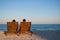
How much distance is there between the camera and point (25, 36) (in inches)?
234

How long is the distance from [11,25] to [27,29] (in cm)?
67

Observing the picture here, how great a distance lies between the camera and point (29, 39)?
5.38m

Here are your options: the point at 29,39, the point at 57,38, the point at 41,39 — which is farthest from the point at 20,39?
the point at 57,38

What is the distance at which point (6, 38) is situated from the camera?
5590mm

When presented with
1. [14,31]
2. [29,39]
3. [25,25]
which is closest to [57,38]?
[29,39]

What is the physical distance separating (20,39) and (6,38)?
573 millimetres

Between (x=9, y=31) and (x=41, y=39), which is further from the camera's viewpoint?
(x=9, y=31)

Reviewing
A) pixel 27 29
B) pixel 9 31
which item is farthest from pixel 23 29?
pixel 9 31

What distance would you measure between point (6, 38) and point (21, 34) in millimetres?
689

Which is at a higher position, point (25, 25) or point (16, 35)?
point (25, 25)

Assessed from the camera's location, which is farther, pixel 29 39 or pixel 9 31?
pixel 9 31

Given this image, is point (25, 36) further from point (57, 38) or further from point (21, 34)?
point (57, 38)

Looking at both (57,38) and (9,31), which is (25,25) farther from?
(57,38)

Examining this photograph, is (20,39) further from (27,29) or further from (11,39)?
(27,29)
